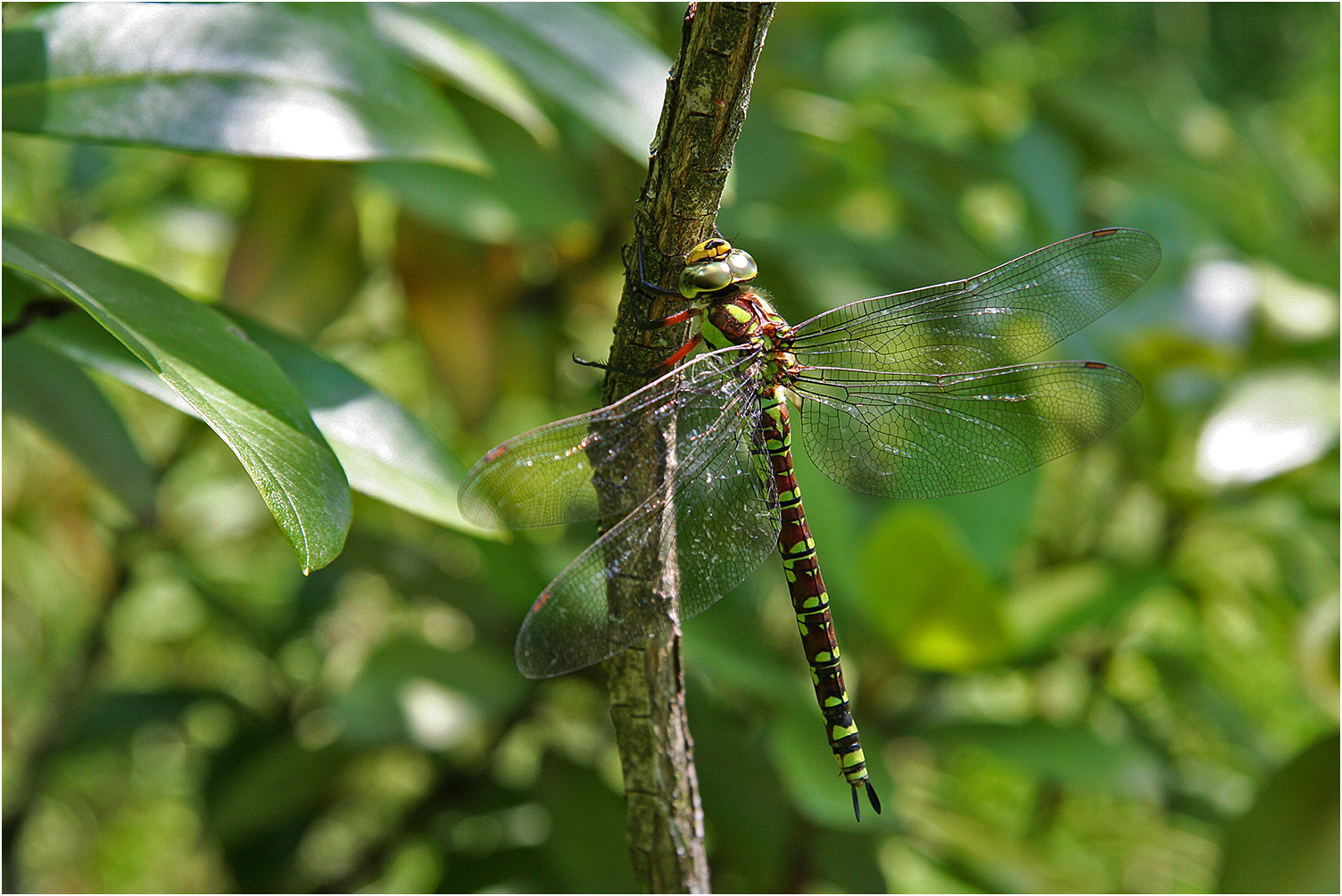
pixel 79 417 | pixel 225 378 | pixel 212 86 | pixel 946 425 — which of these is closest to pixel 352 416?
pixel 225 378

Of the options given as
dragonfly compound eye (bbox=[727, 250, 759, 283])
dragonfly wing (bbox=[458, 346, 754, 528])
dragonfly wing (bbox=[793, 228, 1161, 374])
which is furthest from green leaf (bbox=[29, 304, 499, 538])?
dragonfly wing (bbox=[793, 228, 1161, 374])

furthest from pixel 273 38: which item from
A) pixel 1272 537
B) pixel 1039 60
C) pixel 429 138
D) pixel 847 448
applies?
pixel 1039 60

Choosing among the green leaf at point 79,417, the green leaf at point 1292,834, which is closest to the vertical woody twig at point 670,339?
the green leaf at point 79,417

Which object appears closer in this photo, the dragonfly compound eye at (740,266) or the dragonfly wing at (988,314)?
the dragonfly compound eye at (740,266)

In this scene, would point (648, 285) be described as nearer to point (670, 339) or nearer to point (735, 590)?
point (670, 339)

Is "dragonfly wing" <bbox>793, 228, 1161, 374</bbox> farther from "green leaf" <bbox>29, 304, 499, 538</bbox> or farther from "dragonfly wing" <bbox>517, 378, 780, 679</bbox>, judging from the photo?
"green leaf" <bbox>29, 304, 499, 538</bbox>

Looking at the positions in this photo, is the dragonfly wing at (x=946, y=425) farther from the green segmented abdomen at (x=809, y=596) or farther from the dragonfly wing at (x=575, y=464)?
the dragonfly wing at (x=575, y=464)
